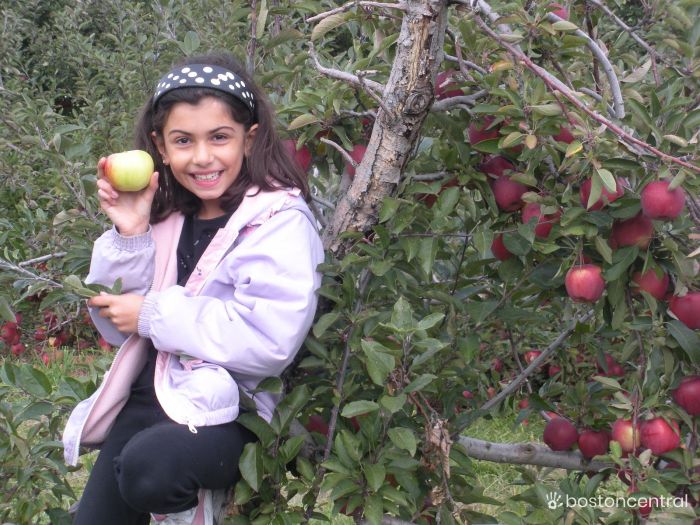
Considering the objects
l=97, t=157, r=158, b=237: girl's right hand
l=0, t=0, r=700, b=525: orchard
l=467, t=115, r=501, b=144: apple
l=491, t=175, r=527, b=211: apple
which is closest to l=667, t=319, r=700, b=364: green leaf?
l=0, t=0, r=700, b=525: orchard

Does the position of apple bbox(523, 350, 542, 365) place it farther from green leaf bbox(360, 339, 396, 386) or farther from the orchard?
green leaf bbox(360, 339, 396, 386)

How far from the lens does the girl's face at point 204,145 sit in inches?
64.4

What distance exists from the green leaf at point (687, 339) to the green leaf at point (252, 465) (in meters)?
0.72

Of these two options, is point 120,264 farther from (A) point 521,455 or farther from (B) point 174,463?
(A) point 521,455

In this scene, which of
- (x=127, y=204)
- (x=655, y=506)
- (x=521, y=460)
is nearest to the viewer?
(x=655, y=506)

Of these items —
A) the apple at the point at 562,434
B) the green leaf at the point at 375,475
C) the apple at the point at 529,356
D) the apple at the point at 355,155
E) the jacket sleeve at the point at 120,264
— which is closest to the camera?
the green leaf at the point at 375,475

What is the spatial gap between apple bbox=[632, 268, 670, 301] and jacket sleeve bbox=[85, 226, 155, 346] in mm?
883

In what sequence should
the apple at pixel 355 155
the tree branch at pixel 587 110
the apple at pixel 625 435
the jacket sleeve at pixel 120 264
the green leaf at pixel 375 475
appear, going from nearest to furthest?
1. the tree branch at pixel 587 110
2. the green leaf at pixel 375 475
3. the apple at pixel 625 435
4. the jacket sleeve at pixel 120 264
5. the apple at pixel 355 155

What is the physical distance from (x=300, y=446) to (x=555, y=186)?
635 mm

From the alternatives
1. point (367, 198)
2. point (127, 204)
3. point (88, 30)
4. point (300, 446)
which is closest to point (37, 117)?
point (127, 204)

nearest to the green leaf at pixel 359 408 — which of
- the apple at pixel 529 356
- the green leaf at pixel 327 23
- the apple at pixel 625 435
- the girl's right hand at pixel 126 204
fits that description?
the apple at pixel 625 435

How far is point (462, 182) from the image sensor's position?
153 centimetres

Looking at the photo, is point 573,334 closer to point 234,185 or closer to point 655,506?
point 655,506

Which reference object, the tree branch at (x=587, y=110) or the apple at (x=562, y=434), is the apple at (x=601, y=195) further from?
the apple at (x=562, y=434)
